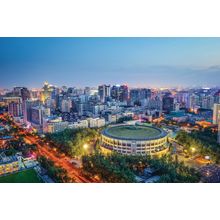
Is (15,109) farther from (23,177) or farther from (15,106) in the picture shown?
(23,177)

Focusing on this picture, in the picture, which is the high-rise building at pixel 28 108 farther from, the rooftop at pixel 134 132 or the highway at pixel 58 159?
the rooftop at pixel 134 132

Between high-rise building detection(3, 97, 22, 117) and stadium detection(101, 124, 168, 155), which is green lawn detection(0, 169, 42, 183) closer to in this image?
stadium detection(101, 124, 168, 155)

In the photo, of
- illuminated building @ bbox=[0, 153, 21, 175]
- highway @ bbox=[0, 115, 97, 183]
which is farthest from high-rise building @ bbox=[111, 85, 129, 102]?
illuminated building @ bbox=[0, 153, 21, 175]

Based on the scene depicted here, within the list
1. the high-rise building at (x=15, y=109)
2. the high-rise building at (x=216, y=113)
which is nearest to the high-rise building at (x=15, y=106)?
the high-rise building at (x=15, y=109)

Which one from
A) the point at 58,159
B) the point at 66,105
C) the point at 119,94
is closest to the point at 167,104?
the point at 119,94

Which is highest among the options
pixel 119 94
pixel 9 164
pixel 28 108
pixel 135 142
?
pixel 119 94
